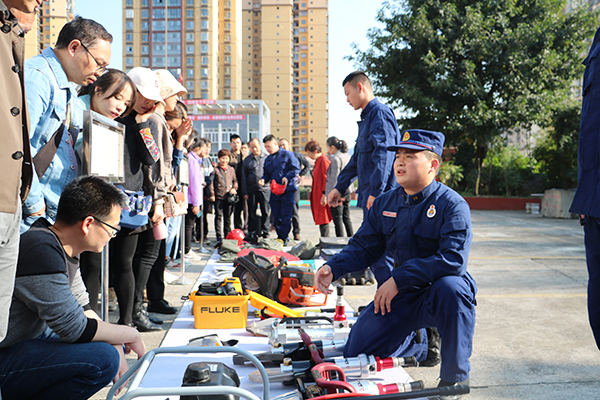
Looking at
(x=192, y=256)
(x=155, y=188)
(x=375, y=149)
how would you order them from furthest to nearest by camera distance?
(x=192, y=256)
(x=375, y=149)
(x=155, y=188)

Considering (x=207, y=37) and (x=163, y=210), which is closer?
(x=163, y=210)

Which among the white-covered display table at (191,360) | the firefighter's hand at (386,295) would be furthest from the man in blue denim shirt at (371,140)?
the firefighter's hand at (386,295)

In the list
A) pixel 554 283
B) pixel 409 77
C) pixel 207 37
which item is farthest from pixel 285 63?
pixel 554 283

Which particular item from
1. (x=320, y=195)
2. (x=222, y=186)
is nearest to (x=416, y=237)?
(x=320, y=195)

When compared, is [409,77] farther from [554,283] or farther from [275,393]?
[275,393]

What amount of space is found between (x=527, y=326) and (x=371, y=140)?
2.19 meters

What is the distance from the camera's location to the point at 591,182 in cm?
274

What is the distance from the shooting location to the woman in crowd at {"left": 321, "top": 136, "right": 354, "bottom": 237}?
826cm

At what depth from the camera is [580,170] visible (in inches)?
113

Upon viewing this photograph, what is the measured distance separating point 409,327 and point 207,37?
101933mm

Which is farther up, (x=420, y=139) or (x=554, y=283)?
(x=420, y=139)

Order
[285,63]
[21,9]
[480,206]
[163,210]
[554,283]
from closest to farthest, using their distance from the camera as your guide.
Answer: [21,9]
[163,210]
[554,283]
[480,206]
[285,63]

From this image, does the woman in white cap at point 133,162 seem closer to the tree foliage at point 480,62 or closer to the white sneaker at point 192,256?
the white sneaker at point 192,256

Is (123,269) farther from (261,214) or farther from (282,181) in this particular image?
(261,214)
